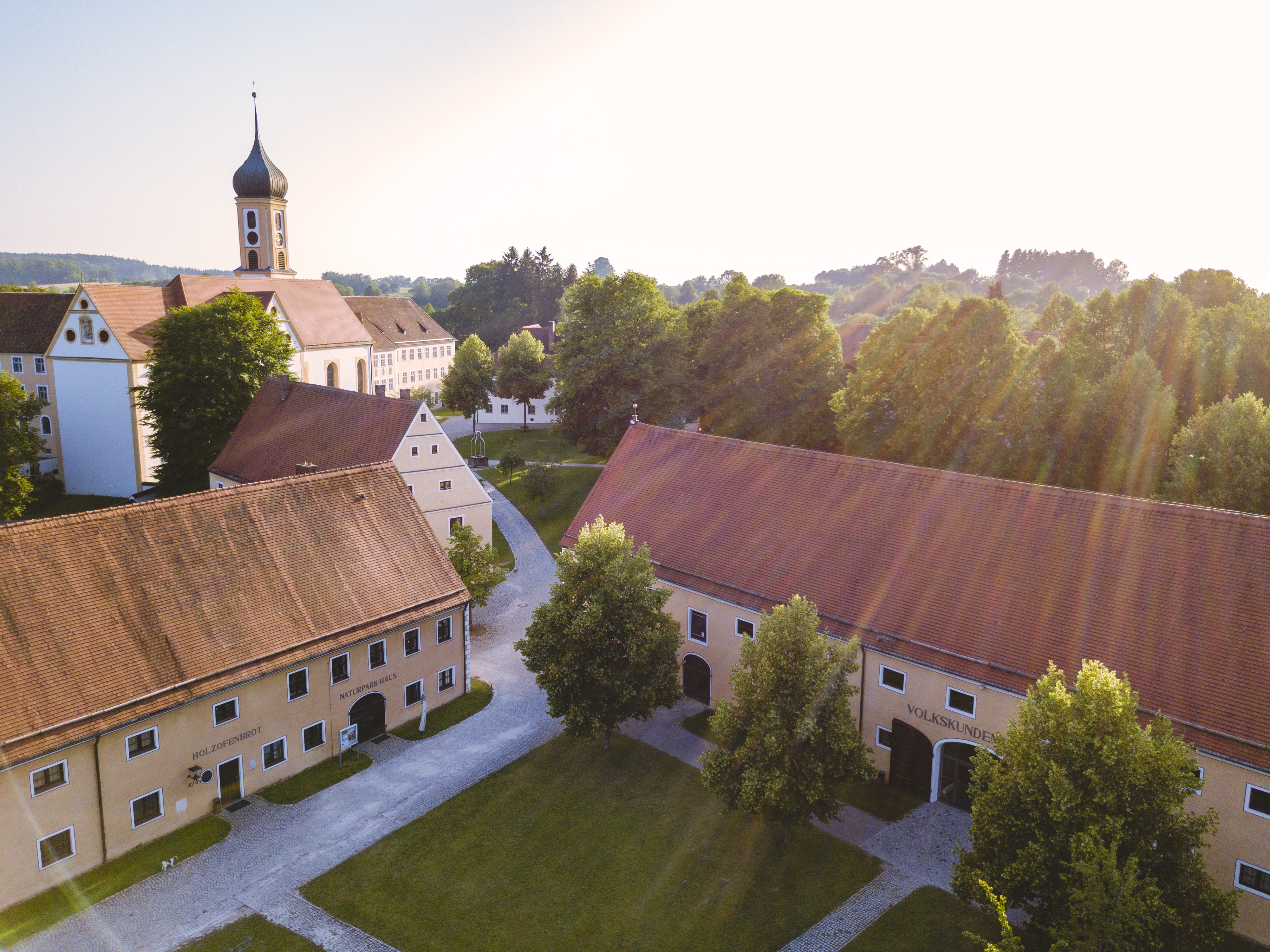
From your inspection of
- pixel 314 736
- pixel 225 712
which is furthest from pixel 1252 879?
pixel 225 712

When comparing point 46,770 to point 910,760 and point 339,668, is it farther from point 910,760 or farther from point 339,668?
point 910,760

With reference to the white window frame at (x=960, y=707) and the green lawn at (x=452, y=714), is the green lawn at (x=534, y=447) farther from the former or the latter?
the white window frame at (x=960, y=707)

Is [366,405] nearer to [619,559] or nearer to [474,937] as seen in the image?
[619,559]

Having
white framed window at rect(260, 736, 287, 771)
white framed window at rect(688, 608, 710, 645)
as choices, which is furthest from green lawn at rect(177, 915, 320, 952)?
white framed window at rect(688, 608, 710, 645)

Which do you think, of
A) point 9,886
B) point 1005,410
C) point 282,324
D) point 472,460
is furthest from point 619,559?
point 282,324

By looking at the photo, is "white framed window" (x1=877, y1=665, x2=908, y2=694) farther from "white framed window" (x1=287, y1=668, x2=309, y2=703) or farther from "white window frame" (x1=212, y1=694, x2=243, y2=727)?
"white window frame" (x1=212, y1=694, x2=243, y2=727)

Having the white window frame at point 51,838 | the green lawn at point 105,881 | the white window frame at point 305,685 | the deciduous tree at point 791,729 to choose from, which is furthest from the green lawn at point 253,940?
the deciduous tree at point 791,729
